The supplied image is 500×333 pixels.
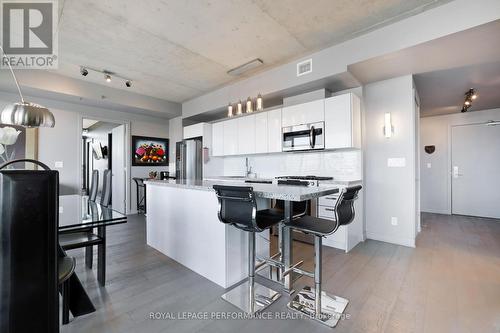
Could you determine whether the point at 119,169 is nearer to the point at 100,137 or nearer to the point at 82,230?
the point at 100,137

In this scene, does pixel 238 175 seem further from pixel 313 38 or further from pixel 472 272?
pixel 472 272

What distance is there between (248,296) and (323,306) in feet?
2.00

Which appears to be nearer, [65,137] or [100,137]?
[65,137]

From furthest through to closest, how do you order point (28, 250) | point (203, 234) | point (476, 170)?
point (476, 170), point (203, 234), point (28, 250)

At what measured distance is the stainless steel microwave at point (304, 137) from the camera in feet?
11.4

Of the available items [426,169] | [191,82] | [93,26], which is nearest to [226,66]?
[191,82]

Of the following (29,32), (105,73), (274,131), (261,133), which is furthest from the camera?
(261,133)

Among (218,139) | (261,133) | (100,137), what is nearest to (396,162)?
(261,133)

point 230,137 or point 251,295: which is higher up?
point 230,137

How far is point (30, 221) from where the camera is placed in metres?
0.89

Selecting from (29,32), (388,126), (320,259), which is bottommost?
(320,259)

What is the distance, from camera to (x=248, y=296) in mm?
1933

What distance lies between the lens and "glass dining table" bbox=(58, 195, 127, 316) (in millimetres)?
1698

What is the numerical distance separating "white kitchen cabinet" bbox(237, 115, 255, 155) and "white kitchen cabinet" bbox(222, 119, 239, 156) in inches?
3.8
